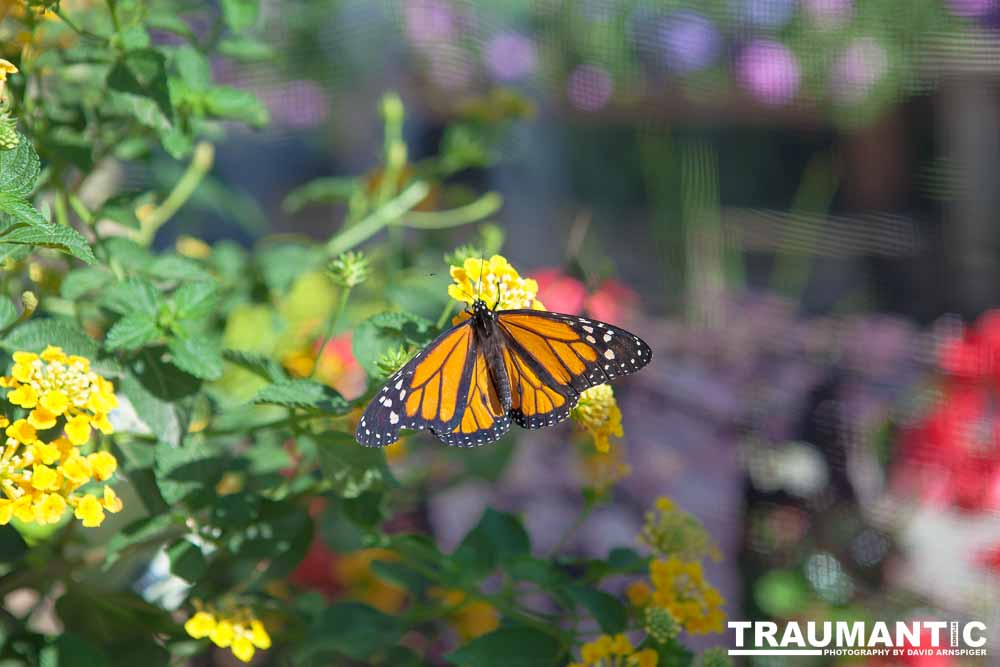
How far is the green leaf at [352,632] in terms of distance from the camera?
0.70 metres

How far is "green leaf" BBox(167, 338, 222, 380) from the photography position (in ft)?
1.95

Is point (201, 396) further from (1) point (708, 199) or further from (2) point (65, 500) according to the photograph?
(1) point (708, 199)

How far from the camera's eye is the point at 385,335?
0.62 metres

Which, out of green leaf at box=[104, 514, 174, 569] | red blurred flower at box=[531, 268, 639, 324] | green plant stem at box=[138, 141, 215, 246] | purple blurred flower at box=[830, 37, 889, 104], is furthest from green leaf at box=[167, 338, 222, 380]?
purple blurred flower at box=[830, 37, 889, 104]

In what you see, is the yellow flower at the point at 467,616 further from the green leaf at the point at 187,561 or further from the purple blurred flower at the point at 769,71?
the purple blurred flower at the point at 769,71

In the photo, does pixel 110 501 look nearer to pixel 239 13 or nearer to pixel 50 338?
pixel 50 338

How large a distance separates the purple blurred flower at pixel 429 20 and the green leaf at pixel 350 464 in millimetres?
1182

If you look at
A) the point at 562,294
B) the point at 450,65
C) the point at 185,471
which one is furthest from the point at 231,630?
the point at 450,65

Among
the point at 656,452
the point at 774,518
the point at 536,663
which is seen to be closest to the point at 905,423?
the point at 774,518

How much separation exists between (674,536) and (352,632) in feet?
0.85

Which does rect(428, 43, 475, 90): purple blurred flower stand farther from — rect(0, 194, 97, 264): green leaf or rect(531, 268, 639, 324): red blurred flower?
rect(0, 194, 97, 264): green leaf

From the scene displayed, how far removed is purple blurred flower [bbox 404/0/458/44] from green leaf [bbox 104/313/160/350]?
3.83 ft

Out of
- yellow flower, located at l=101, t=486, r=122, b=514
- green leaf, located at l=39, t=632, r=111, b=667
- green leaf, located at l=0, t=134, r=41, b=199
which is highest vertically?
green leaf, located at l=0, t=134, r=41, b=199

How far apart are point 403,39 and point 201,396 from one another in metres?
1.20
